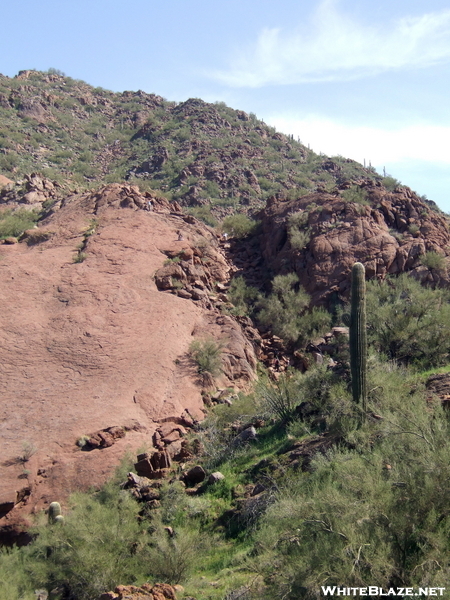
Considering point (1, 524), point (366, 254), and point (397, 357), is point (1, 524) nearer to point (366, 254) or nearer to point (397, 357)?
point (397, 357)

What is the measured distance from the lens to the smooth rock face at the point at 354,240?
68.6 ft

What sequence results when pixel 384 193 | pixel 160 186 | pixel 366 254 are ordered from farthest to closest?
pixel 160 186
pixel 384 193
pixel 366 254

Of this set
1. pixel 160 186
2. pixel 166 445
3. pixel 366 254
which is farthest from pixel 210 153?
pixel 166 445

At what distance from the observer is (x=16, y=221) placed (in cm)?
2267

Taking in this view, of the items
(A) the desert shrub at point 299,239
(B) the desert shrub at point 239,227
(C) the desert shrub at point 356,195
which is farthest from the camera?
(B) the desert shrub at point 239,227

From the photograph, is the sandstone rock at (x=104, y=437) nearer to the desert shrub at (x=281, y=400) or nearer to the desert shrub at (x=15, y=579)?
the desert shrub at (x=15, y=579)

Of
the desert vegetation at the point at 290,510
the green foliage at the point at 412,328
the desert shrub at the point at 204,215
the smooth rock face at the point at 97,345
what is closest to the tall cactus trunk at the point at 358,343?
the desert vegetation at the point at 290,510

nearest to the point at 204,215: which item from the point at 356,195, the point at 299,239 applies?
the point at 299,239

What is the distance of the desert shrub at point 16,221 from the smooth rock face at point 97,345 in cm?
93

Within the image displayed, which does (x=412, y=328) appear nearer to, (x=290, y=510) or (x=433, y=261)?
(x=433, y=261)

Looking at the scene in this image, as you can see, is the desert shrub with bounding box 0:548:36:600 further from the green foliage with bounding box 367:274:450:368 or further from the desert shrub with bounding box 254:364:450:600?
the green foliage with bounding box 367:274:450:368

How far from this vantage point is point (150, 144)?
4547cm

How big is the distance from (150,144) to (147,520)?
3939cm

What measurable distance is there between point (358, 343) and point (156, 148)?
35.4m
